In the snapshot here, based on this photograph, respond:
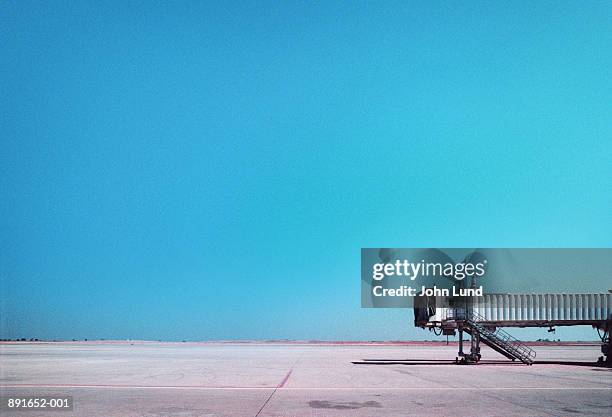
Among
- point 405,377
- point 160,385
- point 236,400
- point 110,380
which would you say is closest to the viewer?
point 236,400

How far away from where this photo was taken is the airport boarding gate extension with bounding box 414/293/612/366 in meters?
47.5

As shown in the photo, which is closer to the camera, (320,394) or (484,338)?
(320,394)

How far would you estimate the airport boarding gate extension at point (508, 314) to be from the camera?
4753 centimetres

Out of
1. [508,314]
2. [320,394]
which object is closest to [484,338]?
[508,314]

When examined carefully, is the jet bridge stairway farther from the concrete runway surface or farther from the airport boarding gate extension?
the concrete runway surface

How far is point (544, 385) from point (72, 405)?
70.8ft

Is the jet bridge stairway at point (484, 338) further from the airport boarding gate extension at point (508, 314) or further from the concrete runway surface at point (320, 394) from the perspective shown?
the concrete runway surface at point (320, 394)

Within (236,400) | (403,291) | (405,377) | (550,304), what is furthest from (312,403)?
(550,304)

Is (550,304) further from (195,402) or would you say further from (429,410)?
(195,402)

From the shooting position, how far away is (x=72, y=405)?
2002 cm

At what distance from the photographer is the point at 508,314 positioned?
48625mm

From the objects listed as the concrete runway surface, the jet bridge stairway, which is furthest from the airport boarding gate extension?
the concrete runway surface

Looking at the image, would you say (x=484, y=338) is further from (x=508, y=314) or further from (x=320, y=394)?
(x=320, y=394)

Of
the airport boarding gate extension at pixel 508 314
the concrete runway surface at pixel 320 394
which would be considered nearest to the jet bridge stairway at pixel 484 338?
the airport boarding gate extension at pixel 508 314
